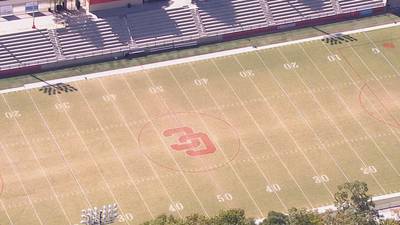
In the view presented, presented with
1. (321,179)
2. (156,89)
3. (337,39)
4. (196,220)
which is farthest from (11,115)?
(337,39)

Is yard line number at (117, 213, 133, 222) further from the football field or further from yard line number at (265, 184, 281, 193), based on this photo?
yard line number at (265, 184, 281, 193)

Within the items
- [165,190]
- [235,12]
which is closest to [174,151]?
[165,190]

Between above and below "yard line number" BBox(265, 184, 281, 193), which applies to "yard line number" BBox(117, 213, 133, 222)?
below

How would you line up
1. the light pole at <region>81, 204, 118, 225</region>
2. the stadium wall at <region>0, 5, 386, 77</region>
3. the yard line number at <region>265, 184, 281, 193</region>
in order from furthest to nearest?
the stadium wall at <region>0, 5, 386, 77</region> < the yard line number at <region>265, 184, 281, 193</region> < the light pole at <region>81, 204, 118, 225</region>

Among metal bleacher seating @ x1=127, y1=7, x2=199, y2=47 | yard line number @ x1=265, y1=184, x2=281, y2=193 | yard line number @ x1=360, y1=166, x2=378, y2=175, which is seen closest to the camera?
yard line number @ x1=265, y1=184, x2=281, y2=193

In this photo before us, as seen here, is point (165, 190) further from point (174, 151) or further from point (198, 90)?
point (198, 90)

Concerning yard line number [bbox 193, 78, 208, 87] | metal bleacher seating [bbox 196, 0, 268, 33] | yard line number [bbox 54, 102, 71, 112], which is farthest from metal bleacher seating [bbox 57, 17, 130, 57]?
metal bleacher seating [bbox 196, 0, 268, 33]

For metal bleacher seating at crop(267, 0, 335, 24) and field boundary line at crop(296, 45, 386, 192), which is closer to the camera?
field boundary line at crop(296, 45, 386, 192)

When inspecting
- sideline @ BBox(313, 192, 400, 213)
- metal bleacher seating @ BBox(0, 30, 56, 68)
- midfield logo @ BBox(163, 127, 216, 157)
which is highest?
metal bleacher seating @ BBox(0, 30, 56, 68)

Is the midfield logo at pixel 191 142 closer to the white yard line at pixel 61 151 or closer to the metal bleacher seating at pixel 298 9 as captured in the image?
the white yard line at pixel 61 151
